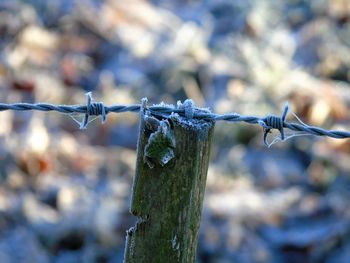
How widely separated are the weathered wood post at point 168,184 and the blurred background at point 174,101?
3596 millimetres

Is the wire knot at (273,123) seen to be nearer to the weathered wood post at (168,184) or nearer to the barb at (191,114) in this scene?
the barb at (191,114)

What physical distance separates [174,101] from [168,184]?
22.1ft

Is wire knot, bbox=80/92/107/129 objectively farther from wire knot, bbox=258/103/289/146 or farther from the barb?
wire knot, bbox=258/103/289/146

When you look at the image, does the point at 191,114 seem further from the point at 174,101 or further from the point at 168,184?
the point at 174,101

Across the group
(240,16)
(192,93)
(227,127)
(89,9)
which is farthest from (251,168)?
(89,9)

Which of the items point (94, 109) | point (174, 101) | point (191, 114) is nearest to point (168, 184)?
point (191, 114)

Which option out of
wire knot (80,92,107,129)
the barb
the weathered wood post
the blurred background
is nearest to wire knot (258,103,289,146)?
the barb

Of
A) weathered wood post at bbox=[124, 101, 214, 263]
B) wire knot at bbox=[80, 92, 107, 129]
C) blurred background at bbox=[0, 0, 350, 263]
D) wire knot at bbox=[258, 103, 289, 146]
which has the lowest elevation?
weathered wood post at bbox=[124, 101, 214, 263]

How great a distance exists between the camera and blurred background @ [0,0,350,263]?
560 cm

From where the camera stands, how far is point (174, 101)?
27.2 feet

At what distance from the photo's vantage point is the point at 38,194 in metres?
6.13

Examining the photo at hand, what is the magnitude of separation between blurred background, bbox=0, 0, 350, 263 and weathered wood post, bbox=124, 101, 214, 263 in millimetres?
3596

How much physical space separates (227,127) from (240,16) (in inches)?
116

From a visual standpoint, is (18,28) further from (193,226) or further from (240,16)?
(193,226)
